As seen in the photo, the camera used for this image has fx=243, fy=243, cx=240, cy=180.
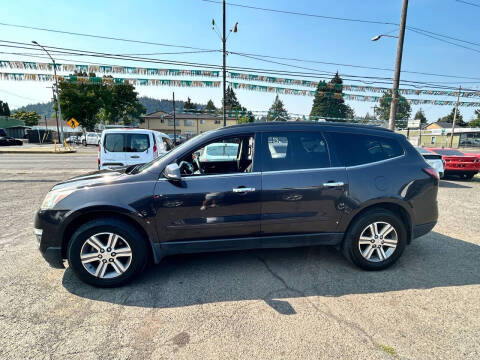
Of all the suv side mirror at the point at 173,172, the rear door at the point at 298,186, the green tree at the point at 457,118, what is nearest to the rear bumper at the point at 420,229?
the rear door at the point at 298,186

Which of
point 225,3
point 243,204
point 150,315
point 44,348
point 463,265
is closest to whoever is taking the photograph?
point 44,348

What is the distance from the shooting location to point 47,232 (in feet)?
8.68

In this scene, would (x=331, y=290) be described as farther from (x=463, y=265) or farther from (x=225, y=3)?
(x=225, y=3)

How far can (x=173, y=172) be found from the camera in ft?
8.51

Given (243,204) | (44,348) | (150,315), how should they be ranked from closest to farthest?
(44,348)
(150,315)
(243,204)

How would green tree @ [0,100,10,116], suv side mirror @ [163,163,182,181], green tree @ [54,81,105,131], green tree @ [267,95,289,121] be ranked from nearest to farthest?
suv side mirror @ [163,163,182,181] < green tree @ [267,95,289,121] < green tree @ [54,81,105,131] < green tree @ [0,100,10,116]

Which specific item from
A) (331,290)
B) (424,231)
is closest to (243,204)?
(331,290)

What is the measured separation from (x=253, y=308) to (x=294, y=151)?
1808 mm

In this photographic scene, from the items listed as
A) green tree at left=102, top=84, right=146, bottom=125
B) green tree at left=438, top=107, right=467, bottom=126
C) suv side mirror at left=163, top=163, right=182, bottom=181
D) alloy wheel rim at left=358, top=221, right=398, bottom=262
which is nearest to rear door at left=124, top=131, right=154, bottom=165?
suv side mirror at left=163, top=163, right=182, bottom=181

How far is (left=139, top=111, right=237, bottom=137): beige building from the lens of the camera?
59500 mm

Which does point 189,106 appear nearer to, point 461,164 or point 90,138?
point 90,138

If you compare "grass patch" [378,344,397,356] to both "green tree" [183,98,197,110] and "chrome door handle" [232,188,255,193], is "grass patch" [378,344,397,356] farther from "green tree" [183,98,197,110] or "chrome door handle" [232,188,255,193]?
"green tree" [183,98,197,110]

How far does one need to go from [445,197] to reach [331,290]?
665cm

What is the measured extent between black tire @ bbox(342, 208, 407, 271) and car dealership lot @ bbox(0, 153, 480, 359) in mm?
122
